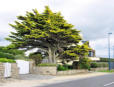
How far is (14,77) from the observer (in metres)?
18.0

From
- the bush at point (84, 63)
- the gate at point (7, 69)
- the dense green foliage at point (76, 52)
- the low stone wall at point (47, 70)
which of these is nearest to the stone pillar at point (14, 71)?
the gate at point (7, 69)

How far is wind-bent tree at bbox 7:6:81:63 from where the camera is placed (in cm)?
2550

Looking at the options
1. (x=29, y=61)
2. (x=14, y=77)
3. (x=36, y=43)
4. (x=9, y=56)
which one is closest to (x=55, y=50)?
(x=36, y=43)

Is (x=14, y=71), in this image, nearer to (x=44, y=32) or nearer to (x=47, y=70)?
(x=47, y=70)

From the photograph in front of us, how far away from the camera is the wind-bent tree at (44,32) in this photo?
25.5 meters

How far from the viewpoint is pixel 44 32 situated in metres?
25.4

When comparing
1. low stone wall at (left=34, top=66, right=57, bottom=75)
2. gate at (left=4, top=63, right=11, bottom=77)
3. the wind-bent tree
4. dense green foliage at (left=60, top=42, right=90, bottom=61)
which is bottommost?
low stone wall at (left=34, top=66, right=57, bottom=75)

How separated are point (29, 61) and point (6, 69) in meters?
8.50

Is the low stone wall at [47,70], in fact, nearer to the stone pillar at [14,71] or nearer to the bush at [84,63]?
the stone pillar at [14,71]

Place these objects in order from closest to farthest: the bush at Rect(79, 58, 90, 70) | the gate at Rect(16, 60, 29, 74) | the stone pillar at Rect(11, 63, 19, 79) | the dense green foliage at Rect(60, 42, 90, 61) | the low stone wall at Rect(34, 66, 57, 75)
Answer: the stone pillar at Rect(11, 63, 19, 79), the gate at Rect(16, 60, 29, 74), the low stone wall at Rect(34, 66, 57, 75), the dense green foliage at Rect(60, 42, 90, 61), the bush at Rect(79, 58, 90, 70)

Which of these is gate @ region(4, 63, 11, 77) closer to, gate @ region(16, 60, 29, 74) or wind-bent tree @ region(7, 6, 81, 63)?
gate @ region(16, 60, 29, 74)

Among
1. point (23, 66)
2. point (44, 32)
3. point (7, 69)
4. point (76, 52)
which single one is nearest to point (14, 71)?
point (7, 69)

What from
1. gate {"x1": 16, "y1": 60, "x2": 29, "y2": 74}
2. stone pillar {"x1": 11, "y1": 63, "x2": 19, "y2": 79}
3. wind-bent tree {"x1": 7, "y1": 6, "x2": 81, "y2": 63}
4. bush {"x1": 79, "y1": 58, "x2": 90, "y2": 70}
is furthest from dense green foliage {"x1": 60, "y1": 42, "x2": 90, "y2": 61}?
stone pillar {"x1": 11, "y1": 63, "x2": 19, "y2": 79}

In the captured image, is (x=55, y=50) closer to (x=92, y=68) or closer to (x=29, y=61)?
(x=29, y=61)
